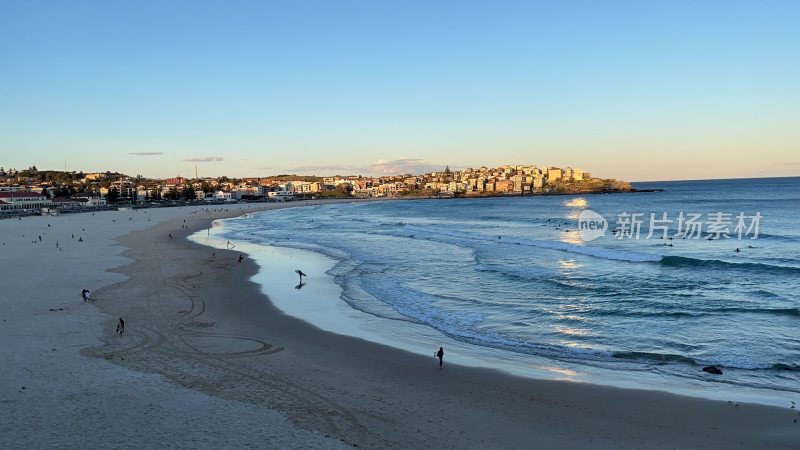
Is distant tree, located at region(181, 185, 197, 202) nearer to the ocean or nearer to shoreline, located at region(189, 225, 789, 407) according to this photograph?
the ocean

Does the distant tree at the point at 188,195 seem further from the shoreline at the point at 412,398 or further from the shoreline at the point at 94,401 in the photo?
the shoreline at the point at 412,398

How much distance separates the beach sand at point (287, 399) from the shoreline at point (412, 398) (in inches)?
1.6

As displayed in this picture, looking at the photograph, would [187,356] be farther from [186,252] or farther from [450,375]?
[186,252]

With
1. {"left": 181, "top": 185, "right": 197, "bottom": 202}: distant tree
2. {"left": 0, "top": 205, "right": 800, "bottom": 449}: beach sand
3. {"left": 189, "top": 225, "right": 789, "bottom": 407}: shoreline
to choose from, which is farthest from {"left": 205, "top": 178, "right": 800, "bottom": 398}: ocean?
{"left": 181, "top": 185, "right": 197, "bottom": 202}: distant tree

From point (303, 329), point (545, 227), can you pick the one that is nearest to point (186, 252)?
point (303, 329)

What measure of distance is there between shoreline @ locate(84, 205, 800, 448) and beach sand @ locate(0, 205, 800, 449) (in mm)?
40

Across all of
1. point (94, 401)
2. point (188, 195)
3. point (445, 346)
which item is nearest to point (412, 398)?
point (445, 346)

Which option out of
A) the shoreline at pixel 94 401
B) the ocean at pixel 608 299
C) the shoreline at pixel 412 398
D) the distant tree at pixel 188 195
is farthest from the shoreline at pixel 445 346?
the distant tree at pixel 188 195

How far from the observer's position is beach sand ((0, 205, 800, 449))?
374 inches

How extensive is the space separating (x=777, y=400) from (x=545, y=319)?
7.80 meters

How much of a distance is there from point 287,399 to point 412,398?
2.56m

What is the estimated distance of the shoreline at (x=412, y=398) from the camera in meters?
9.63

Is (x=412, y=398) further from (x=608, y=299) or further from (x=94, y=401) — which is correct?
(x=608, y=299)

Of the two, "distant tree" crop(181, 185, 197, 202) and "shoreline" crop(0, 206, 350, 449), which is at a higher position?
"distant tree" crop(181, 185, 197, 202)
